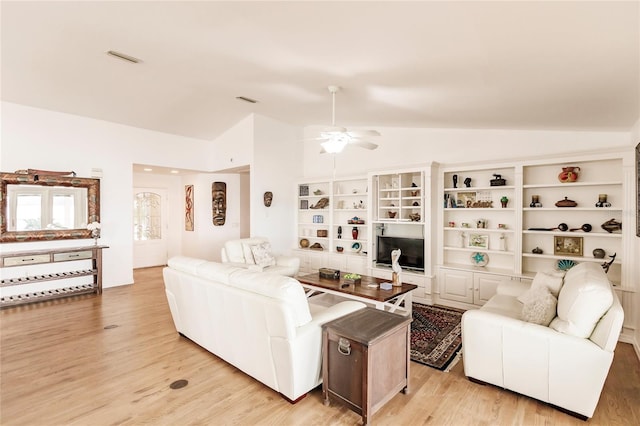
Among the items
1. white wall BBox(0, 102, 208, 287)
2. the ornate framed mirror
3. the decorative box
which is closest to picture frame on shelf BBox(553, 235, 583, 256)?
the decorative box

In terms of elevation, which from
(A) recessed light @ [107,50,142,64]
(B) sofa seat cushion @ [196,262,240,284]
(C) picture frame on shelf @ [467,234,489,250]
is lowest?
(B) sofa seat cushion @ [196,262,240,284]

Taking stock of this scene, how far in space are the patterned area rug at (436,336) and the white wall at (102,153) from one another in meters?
5.57

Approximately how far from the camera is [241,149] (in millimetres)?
6613

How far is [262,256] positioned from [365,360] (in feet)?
11.9

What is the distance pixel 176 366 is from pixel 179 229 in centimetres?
611

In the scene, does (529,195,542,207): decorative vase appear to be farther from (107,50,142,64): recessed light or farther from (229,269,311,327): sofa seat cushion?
(107,50,142,64): recessed light

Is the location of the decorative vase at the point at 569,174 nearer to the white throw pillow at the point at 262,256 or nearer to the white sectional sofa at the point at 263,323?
the white sectional sofa at the point at 263,323

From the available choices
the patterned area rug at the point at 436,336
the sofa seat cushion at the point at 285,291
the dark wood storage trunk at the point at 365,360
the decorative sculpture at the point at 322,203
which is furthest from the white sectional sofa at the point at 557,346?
the decorative sculpture at the point at 322,203

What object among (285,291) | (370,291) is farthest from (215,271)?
(370,291)

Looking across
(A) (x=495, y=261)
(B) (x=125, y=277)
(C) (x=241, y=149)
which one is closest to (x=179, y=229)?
(B) (x=125, y=277)

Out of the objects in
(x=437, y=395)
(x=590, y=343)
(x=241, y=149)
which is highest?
(x=241, y=149)

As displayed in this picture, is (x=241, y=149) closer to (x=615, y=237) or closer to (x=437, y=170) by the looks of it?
(x=437, y=170)

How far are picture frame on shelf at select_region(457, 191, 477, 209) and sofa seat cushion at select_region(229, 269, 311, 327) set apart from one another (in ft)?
12.2

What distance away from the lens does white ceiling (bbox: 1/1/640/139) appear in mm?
2098
